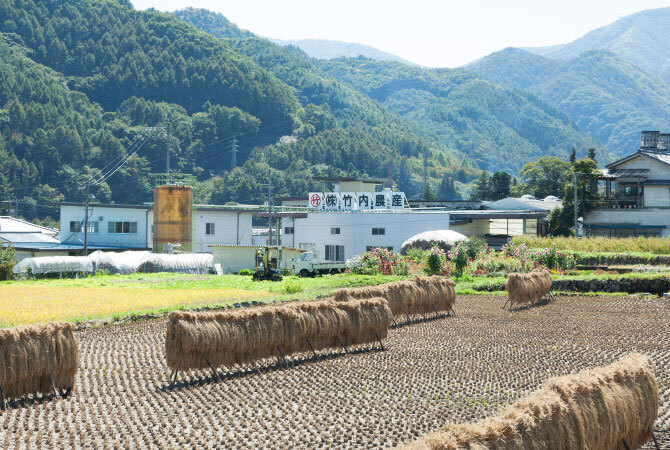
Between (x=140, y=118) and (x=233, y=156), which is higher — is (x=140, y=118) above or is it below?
above

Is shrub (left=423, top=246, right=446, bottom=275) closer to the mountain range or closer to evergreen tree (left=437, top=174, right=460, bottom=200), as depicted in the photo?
the mountain range

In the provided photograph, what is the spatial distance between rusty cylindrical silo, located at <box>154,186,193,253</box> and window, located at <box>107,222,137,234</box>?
6343mm

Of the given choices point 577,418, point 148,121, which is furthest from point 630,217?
point 148,121

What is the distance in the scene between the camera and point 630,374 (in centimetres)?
952

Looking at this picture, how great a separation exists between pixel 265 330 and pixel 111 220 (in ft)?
158

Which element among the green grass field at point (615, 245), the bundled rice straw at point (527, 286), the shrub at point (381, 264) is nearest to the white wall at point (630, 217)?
the green grass field at point (615, 245)

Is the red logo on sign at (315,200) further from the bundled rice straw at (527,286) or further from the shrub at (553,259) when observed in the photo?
the bundled rice straw at (527,286)

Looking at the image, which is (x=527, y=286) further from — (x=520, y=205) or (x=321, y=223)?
(x=520, y=205)

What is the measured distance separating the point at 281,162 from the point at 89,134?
3371cm

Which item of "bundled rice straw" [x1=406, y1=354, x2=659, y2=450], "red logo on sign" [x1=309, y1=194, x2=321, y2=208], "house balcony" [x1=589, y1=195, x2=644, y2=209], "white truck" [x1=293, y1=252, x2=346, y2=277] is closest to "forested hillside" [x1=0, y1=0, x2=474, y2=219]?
"red logo on sign" [x1=309, y1=194, x2=321, y2=208]

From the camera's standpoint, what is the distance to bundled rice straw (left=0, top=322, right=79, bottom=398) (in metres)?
12.4

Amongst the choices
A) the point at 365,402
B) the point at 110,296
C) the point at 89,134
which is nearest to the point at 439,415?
the point at 365,402

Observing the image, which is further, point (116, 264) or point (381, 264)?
point (116, 264)

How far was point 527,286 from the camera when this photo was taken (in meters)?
25.1
